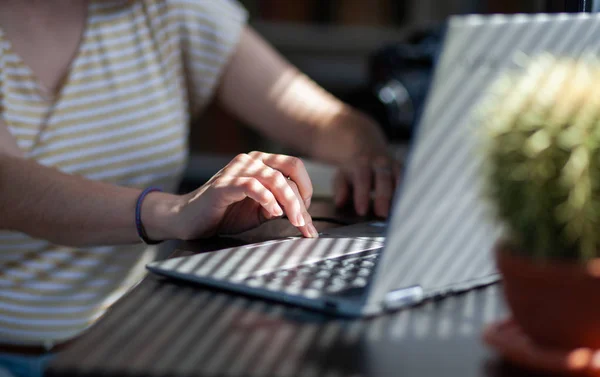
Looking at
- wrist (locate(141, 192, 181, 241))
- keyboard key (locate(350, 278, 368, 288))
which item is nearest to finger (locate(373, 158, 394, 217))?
wrist (locate(141, 192, 181, 241))

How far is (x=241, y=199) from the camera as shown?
0.82 m

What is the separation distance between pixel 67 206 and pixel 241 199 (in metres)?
0.26

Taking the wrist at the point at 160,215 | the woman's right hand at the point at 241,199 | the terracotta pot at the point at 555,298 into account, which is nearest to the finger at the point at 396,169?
the woman's right hand at the point at 241,199

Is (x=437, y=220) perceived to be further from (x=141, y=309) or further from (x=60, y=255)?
(x=60, y=255)

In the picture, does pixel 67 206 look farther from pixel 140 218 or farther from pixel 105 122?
pixel 105 122

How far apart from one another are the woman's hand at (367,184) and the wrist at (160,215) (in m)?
0.30

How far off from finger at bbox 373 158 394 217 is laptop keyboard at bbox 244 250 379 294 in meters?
0.34

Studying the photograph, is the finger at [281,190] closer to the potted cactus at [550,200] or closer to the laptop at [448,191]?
the laptop at [448,191]

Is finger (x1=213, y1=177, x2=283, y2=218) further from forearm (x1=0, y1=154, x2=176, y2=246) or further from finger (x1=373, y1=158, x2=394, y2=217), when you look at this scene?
finger (x1=373, y1=158, x2=394, y2=217)

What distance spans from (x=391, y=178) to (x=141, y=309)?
0.58 meters

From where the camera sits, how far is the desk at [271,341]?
44cm

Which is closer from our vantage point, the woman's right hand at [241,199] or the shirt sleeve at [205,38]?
the woman's right hand at [241,199]

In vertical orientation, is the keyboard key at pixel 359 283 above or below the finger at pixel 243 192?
below

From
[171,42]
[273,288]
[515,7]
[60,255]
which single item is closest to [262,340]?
[273,288]
